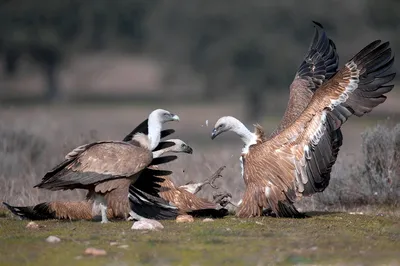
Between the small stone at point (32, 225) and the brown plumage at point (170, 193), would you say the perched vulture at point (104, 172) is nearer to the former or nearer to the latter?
the brown plumage at point (170, 193)

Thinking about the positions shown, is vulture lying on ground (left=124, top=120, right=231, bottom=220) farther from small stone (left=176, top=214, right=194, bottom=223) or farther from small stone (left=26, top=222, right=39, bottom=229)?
small stone (left=26, top=222, right=39, bottom=229)

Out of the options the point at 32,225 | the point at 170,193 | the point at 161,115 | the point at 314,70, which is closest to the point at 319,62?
the point at 314,70

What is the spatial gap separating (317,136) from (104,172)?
2.22 meters

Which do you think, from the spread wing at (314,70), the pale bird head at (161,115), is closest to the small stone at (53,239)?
the pale bird head at (161,115)

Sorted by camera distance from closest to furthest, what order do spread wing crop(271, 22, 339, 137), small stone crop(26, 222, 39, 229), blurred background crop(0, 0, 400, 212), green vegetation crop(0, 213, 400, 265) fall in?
1. green vegetation crop(0, 213, 400, 265)
2. small stone crop(26, 222, 39, 229)
3. spread wing crop(271, 22, 339, 137)
4. blurred background crop(0, 0, 400, 212)

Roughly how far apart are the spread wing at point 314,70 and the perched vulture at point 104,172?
2526 mm

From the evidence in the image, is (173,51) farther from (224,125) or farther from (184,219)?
(184,219)

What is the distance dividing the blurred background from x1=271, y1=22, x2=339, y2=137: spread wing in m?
25.2

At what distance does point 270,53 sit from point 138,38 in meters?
8.83

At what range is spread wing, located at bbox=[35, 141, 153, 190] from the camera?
32.5ft

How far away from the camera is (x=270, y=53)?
44094mm

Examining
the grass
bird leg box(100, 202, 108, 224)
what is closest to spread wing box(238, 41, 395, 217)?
the grass

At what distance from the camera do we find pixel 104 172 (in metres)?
9.94

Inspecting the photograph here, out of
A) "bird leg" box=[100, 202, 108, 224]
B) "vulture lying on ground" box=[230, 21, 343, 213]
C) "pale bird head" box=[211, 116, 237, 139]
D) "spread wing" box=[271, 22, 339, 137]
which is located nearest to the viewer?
"bird leg" box=[100, 202, 108, 224]
